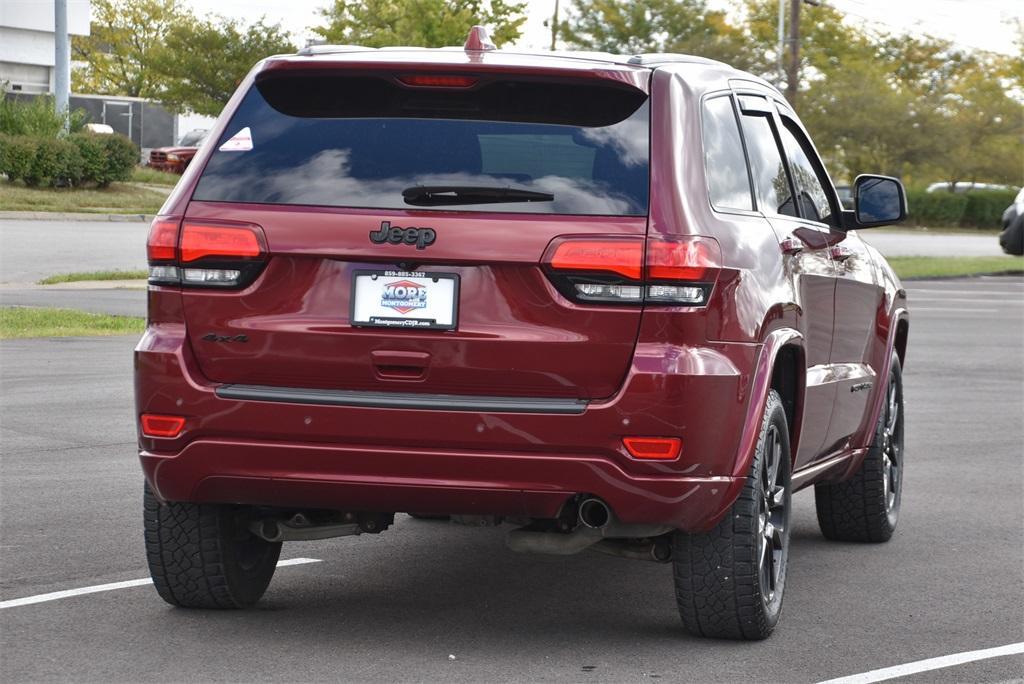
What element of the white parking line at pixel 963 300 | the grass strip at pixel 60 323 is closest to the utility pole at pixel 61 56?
the white parking line at pixel 963 300

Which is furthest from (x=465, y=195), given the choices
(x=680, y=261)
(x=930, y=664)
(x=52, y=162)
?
(x=52, y=162)

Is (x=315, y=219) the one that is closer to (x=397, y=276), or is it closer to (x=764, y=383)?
(x=397, y=276)

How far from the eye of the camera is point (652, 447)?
5.20 meters

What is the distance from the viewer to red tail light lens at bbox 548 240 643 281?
5156mm

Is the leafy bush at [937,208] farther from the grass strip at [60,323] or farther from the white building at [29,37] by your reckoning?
the grass strip at [60,323]

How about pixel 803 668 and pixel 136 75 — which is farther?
pixel 136 75

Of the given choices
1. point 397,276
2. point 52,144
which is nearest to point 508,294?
point 397,276

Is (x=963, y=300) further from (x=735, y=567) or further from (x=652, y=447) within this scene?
(x=652, y=447)

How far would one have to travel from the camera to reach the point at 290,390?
17.4 feet

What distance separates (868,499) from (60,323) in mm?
11322

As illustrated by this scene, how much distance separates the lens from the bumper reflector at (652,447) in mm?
5188

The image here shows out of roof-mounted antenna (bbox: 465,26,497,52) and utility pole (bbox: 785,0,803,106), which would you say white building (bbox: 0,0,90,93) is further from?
roof-mounted antenna (bbox: 465,26,497,52)

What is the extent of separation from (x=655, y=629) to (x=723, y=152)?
1612 mm

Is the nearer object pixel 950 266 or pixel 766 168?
pixel 766 168
